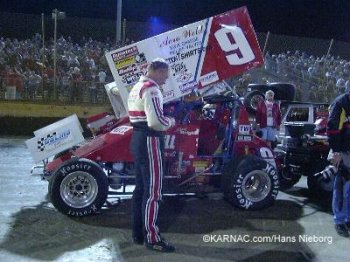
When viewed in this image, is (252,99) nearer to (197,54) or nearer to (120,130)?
(197,54)

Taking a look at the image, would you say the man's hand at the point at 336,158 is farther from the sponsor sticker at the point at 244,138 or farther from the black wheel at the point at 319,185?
the black wheel at the point at 319,185

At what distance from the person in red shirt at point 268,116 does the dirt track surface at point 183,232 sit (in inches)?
116

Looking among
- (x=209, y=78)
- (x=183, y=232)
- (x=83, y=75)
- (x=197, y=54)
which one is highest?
(x=83, y=75)

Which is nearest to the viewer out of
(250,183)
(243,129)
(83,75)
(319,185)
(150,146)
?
(150,146)

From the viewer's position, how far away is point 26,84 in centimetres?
1474

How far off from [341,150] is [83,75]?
10.9 m

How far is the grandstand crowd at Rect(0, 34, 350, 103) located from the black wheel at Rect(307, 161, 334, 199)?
6.81m

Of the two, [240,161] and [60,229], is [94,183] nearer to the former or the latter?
[60,229]

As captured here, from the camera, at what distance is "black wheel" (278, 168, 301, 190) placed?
890 centimetres

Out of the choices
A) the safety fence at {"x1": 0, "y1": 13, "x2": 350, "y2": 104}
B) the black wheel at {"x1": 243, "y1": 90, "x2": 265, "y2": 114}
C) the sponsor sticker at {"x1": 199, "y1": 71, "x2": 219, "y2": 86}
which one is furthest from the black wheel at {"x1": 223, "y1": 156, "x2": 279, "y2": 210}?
the safety fence at {"x1": 0, "y1": 13, "x2": 350, "y2": 104}

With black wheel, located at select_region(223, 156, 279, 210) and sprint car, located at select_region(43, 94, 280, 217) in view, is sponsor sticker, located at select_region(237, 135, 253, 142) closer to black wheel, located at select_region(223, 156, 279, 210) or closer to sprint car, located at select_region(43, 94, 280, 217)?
sprint car, located at select_region(43, 94, 280, 217)

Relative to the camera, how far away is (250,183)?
7234mm

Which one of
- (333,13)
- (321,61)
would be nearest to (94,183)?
(321,61)

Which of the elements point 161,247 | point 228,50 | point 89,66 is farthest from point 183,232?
point 89,66
